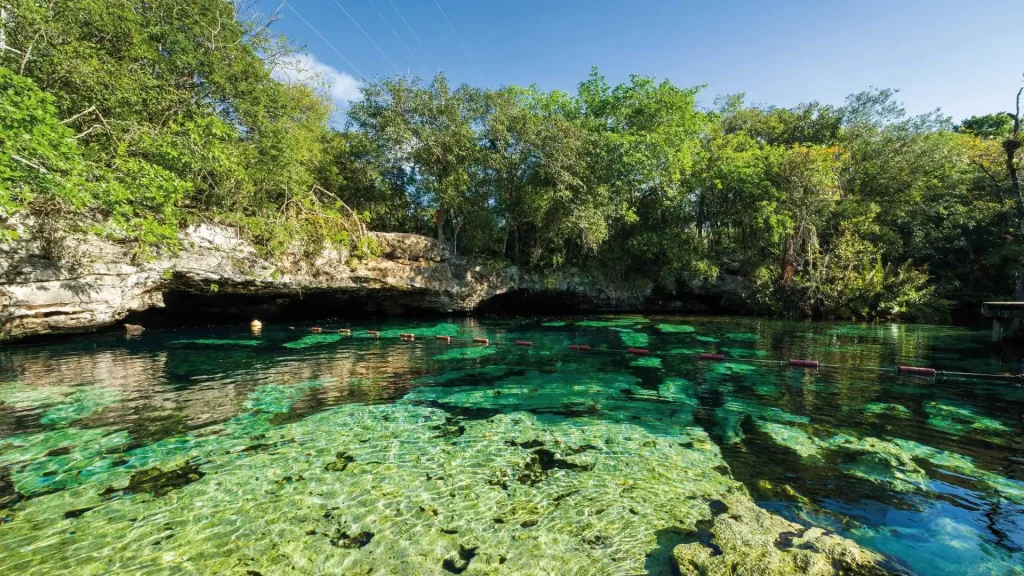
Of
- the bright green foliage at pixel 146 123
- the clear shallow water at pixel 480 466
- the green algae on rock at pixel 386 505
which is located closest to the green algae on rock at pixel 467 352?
the clear shallow water at pixel 480 466

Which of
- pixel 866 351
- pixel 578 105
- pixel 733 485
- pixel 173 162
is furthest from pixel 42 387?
pixel 578 105

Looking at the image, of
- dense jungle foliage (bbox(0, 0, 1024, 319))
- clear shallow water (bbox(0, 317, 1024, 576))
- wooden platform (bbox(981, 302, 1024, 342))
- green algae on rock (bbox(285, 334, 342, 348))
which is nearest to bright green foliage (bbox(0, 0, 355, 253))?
dense jungle foliage (bbox(0, 0, 1024, 319))

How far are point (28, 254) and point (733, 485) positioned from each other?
54.1 ft

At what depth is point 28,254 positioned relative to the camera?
416 inches

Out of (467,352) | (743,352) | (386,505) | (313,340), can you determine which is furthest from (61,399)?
(743,352)

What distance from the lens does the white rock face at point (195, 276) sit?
Answer: 1085 cm

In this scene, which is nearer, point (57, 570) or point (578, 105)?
point (57, 570)

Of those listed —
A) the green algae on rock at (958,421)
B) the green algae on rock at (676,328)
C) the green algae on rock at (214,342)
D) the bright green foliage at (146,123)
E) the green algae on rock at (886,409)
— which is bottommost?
the green algae on rock at (958,421)

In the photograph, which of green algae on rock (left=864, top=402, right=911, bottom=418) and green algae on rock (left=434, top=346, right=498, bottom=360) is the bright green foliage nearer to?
green algae on rock (left=434, top=346, right=498, bottom=360)

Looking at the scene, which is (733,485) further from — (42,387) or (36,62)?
(36,62)

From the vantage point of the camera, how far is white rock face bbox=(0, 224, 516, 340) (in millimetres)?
10852

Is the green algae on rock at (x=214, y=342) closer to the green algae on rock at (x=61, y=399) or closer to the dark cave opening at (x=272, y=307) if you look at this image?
the dark cave opening at (x=272, y=307)

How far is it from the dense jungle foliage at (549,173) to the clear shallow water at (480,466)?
6.16m

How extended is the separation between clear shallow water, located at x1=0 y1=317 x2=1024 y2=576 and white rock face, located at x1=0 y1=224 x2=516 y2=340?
2.68 metres
